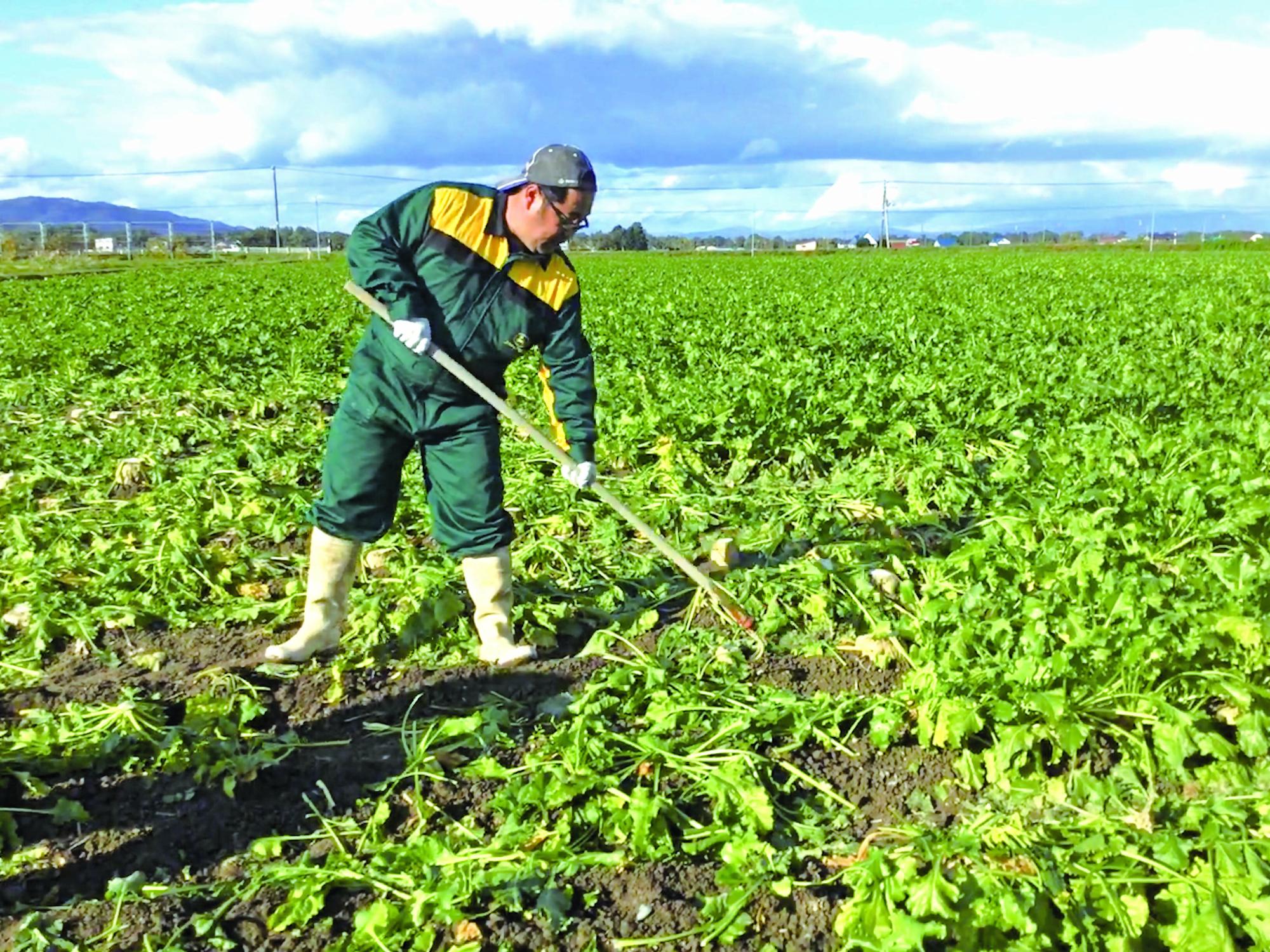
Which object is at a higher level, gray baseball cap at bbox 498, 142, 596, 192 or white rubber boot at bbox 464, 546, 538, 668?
gray baseball cap at bbox 498, 142, 596, 192

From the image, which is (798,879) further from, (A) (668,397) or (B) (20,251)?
(B) (20,251)

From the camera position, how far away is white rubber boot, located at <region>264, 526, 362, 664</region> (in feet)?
14.6

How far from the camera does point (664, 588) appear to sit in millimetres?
5004

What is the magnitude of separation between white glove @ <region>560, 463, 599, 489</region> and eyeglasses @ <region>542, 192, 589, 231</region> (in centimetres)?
88

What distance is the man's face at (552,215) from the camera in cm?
401

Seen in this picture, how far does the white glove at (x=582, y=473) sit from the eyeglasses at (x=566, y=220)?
0.88m

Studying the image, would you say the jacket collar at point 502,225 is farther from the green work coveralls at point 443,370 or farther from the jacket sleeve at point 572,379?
the jacket sleeve at point 572,379

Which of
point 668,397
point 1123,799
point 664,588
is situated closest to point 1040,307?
point 668,397

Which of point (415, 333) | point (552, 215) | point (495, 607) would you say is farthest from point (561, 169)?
point (495, 607)

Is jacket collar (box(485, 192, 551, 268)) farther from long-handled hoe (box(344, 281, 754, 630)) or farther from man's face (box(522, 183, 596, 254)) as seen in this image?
long-handled hoe (box(344, 281, 754, 630))

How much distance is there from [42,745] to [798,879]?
7.91ft

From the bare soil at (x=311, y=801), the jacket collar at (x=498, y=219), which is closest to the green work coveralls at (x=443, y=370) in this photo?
the jacket collar at (x=498, y=219)

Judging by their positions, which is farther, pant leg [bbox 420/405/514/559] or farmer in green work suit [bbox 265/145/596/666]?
pant leg [bbox 420/405/514/559]

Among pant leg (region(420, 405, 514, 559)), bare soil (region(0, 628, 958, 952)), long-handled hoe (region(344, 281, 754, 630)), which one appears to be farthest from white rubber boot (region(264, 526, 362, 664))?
long-handled hoe (region(344, 281, 754, 630))
